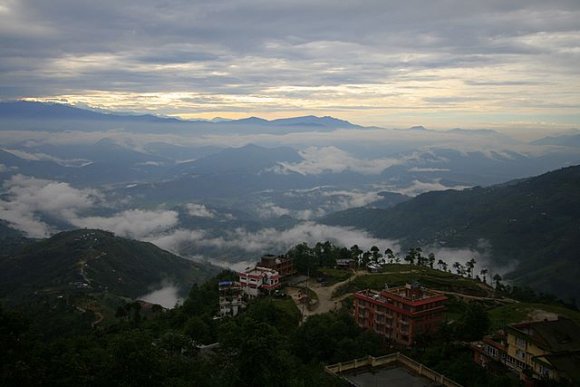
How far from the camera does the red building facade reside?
46.5m

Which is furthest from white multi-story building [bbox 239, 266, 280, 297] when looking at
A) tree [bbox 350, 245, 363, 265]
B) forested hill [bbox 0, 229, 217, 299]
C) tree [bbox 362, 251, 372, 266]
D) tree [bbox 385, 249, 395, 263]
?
forested hill [bbox 0, 229, 217, 299]

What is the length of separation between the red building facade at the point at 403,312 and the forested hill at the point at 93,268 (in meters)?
84.7

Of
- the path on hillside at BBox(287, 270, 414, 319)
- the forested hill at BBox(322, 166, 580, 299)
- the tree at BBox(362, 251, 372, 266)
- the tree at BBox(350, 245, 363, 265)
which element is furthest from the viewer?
the forested hill at BBox(322, 166, 580, 299)

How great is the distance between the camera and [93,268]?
134750 mm

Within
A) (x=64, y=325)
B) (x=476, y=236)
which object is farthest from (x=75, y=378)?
(x=476, y=236)

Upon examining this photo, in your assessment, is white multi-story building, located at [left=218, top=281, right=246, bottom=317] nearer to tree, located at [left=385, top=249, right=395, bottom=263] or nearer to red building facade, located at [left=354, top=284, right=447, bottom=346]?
red building facade, located at [left=354, top=284, right=447, bottom=346]

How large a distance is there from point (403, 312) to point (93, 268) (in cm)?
10656

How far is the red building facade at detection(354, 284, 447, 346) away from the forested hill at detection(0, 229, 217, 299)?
278 feet

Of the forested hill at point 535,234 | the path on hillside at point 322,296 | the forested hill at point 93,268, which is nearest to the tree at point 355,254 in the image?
the path on hillside at point 322,296

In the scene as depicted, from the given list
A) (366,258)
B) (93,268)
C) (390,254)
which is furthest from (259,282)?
(93,268)

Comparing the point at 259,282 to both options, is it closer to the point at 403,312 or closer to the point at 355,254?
the point at 355,254

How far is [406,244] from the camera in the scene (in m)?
194

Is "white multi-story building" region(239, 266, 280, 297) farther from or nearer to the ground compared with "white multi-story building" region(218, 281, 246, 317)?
farther from the ground

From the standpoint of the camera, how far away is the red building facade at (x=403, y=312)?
153ft
